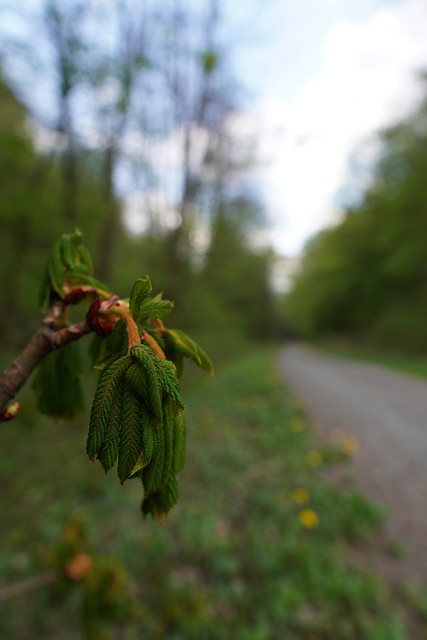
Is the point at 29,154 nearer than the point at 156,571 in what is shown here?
No

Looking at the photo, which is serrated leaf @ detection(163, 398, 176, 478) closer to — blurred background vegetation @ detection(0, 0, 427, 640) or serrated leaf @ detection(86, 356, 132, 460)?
serrated leaf @ detection(86, 356, 132, 460)

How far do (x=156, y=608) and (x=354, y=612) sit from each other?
132 centimetres

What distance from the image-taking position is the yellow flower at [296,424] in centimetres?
526

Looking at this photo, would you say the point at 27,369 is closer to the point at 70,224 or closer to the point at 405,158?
the point at 70,224

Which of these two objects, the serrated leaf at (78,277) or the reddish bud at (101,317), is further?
the serrated leaf at (78,277)

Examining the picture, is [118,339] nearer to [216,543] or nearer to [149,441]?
[149,441]

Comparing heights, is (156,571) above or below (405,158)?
below

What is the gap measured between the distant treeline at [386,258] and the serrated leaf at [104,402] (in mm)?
18158

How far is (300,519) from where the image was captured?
2.98m

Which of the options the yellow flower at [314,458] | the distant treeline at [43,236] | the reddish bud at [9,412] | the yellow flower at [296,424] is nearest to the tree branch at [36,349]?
the reddish bud at [9,412]

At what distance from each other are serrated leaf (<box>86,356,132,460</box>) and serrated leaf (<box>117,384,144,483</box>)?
2 centimetres

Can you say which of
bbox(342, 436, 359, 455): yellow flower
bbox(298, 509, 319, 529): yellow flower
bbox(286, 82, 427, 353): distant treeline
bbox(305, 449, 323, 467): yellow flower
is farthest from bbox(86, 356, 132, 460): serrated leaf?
bbox(286, 82, 427, 353): distant treeline

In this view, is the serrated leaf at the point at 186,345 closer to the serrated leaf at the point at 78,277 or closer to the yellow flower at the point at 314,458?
the serrated leaf at the point at 78,277

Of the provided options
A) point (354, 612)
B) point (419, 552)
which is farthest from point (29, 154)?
point (419, 552)
